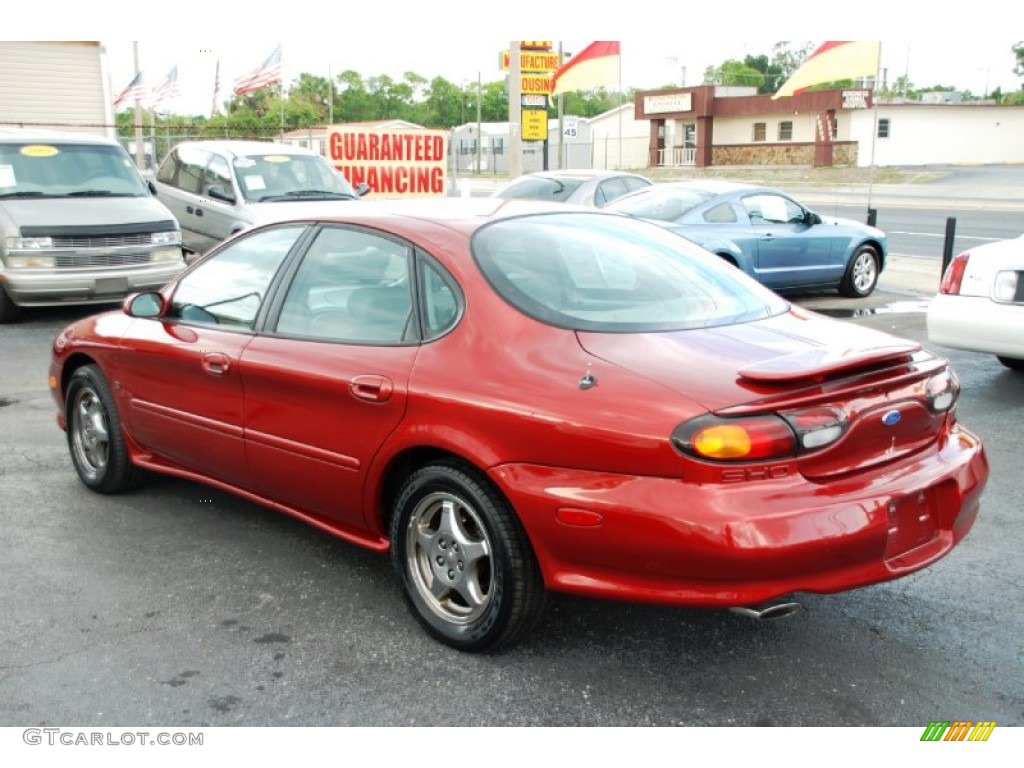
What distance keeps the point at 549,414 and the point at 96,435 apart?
310 centimetres

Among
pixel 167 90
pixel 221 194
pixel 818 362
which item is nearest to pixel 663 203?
pixel 221 194

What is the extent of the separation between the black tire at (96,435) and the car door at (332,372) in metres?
1.22

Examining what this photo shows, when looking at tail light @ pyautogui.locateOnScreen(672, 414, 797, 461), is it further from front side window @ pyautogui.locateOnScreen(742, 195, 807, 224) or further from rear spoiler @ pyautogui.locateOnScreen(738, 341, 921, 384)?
front side window @ pyautogui.locateOnScreen(742, 195, 807, 224)

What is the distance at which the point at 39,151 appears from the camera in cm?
1152


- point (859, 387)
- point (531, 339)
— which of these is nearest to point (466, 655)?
point (531, 339)

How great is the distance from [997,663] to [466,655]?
5.96 ft

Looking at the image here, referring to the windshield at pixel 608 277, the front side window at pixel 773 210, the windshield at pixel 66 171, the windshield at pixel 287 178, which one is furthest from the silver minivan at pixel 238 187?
the windshield at pixel 608 277

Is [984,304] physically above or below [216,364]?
below

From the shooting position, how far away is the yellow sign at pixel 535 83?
66.1 feet

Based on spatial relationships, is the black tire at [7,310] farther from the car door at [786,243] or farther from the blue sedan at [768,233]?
the car door at [786,243]

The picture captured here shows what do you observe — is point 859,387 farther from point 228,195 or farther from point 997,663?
point 228,195

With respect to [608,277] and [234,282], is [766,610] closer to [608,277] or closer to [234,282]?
[608,277]

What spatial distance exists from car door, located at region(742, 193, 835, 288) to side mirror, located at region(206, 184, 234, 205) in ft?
20.5

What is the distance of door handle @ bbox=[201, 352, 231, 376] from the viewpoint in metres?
4.44
